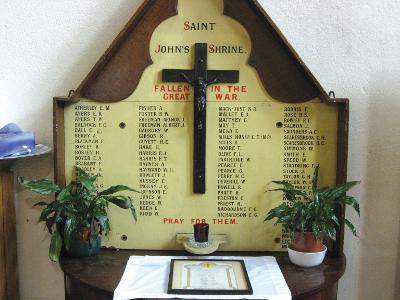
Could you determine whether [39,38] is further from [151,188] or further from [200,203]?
[200,203]

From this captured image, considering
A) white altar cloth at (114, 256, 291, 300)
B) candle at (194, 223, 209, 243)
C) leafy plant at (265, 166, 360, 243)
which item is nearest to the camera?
white altar cloth at (114, 256, 291, 300)

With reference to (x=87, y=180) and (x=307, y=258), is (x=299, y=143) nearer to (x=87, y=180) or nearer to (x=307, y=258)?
(x=307, y=258)

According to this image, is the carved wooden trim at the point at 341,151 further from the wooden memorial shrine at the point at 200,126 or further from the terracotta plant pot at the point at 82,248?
the terracotta plant pot at the point at 82,248

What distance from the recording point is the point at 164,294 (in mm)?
1241

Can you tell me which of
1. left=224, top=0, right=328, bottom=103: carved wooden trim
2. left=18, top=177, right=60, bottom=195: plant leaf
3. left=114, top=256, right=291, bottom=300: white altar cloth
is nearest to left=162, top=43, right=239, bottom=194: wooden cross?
left=224, top=0, right=328, bottom=103: carved wooden trim

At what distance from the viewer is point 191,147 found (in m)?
1.58

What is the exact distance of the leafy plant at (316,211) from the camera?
1388 millimetres

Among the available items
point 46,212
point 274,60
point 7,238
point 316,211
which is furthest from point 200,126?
point 7,238

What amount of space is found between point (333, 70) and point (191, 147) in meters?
0.58

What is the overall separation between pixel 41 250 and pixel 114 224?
354 millimetres

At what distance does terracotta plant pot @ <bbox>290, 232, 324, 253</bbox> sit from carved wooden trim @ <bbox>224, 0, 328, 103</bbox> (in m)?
0.45

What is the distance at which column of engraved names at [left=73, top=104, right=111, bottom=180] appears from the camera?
1.57 metres

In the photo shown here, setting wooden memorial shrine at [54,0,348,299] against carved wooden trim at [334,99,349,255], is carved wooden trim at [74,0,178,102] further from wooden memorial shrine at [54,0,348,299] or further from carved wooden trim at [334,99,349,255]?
carved wooden trim at [334,99,349,255]

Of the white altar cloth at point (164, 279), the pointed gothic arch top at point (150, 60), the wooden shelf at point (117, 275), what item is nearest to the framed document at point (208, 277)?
the white altar cloth at point (164, 279)
